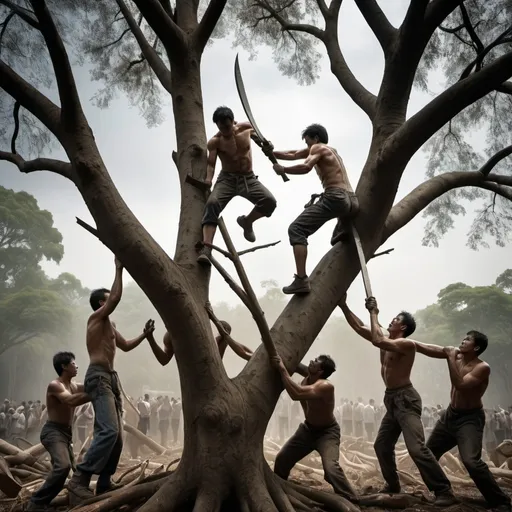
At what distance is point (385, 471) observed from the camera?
4645 millimetres

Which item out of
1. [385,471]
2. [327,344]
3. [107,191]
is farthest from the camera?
[327,344]

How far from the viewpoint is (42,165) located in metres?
4.56

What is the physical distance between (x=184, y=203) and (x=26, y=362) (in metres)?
33.3

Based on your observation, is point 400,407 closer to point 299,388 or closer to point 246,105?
point 299,388

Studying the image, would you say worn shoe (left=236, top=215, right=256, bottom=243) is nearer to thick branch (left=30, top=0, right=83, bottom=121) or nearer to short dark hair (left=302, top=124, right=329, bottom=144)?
short dark hair (left=302, top=124, right=329, bottom=144)

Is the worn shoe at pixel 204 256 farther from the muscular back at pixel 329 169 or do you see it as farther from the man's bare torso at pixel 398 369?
the man's bare torso at pixel 398 369

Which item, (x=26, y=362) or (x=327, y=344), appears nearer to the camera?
(x=26, y=362)

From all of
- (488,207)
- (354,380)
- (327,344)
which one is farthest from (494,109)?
(327,344)

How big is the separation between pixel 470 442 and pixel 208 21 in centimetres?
509

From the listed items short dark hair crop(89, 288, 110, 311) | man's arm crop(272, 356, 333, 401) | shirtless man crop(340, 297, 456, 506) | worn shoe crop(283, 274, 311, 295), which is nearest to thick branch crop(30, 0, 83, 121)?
short dark hair crop(89, 288, 110, 311)

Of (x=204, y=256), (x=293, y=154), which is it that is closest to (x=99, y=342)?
(x=204, y=256)

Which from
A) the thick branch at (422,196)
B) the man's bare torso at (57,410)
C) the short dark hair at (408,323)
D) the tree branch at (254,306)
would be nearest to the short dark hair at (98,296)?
the man's bare torso at (57,410)

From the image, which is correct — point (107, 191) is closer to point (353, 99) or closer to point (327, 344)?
point (353, 99)

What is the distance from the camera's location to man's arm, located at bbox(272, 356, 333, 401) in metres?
3.64
